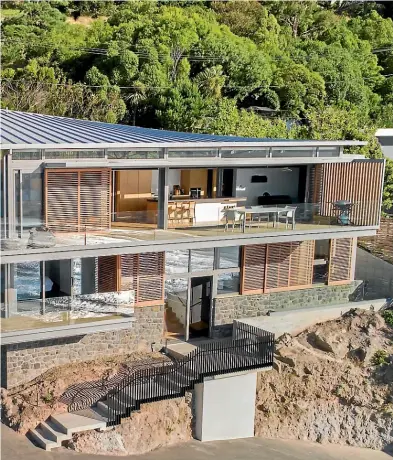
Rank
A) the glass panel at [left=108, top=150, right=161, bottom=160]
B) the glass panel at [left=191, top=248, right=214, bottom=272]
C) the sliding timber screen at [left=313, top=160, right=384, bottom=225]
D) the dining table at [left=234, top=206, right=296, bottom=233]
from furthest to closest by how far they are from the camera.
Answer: the sliding timber screen at [left=313, top=160, right=384, bottom=225], the glass panel at [left=191, top=248, right=214, bottom=272], the dining table at [left=234, top=206, right=296, bottom=233], the glass panel at [left=108, top=150, right=161, bottom=160]

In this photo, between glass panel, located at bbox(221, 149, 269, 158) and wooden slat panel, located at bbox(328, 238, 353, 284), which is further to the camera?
wooden slat panel, located at bbox(328, 238, 353, 284)

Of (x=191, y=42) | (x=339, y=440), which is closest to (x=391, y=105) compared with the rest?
(x=191, y=42)

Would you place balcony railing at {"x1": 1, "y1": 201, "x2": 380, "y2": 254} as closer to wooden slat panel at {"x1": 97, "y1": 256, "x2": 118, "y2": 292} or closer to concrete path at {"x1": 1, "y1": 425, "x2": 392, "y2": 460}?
wooden slat panel at {"x1": 97, "y1": 256, "x2": 118, "y2": 292}

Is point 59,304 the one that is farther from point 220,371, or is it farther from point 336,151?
point 336,151

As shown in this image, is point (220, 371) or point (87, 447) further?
point (220, 371)

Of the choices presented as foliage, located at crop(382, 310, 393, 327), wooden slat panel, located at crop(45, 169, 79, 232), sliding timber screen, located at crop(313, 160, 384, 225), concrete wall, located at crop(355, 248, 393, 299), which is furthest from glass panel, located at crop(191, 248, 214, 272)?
concrete wall, located at crop(355, 248, 393, 299)

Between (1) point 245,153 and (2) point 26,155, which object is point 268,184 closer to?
(1) point 245,153

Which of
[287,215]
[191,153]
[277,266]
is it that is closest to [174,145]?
[191,153]
